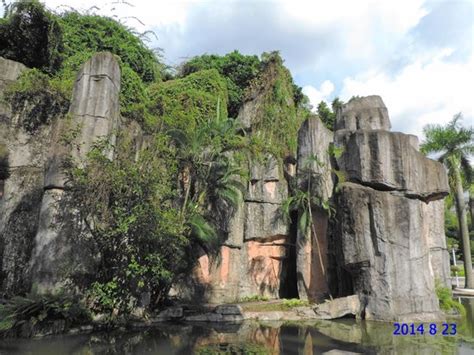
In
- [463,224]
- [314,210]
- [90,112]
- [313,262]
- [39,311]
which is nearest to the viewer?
[39,311]

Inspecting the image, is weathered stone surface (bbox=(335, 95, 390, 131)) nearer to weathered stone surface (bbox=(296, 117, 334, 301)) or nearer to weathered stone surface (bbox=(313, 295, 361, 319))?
weathered stone surface (bbox=(296, 117, 334, 301))

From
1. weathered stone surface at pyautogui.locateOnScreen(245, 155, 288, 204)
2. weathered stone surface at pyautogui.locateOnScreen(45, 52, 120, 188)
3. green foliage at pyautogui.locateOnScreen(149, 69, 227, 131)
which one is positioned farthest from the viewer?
green foliage at pyautogui.locateOnScreen(149, 69, 227, 131)

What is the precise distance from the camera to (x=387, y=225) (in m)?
12.7

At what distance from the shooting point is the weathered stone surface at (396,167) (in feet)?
43.6

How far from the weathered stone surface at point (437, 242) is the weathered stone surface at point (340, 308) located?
5.40 m

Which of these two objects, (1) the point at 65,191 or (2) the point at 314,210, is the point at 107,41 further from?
(2) the point at 314,210

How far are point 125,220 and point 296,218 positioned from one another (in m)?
9.18

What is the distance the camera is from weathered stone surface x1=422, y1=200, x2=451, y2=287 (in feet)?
53.9

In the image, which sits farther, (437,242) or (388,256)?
(437,242)

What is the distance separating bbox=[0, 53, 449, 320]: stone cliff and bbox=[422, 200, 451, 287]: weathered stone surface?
0.17 ft

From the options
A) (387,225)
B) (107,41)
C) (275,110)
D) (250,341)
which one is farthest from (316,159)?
(107,41)

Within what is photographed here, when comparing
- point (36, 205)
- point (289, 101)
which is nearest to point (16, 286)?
point (36, 205)
